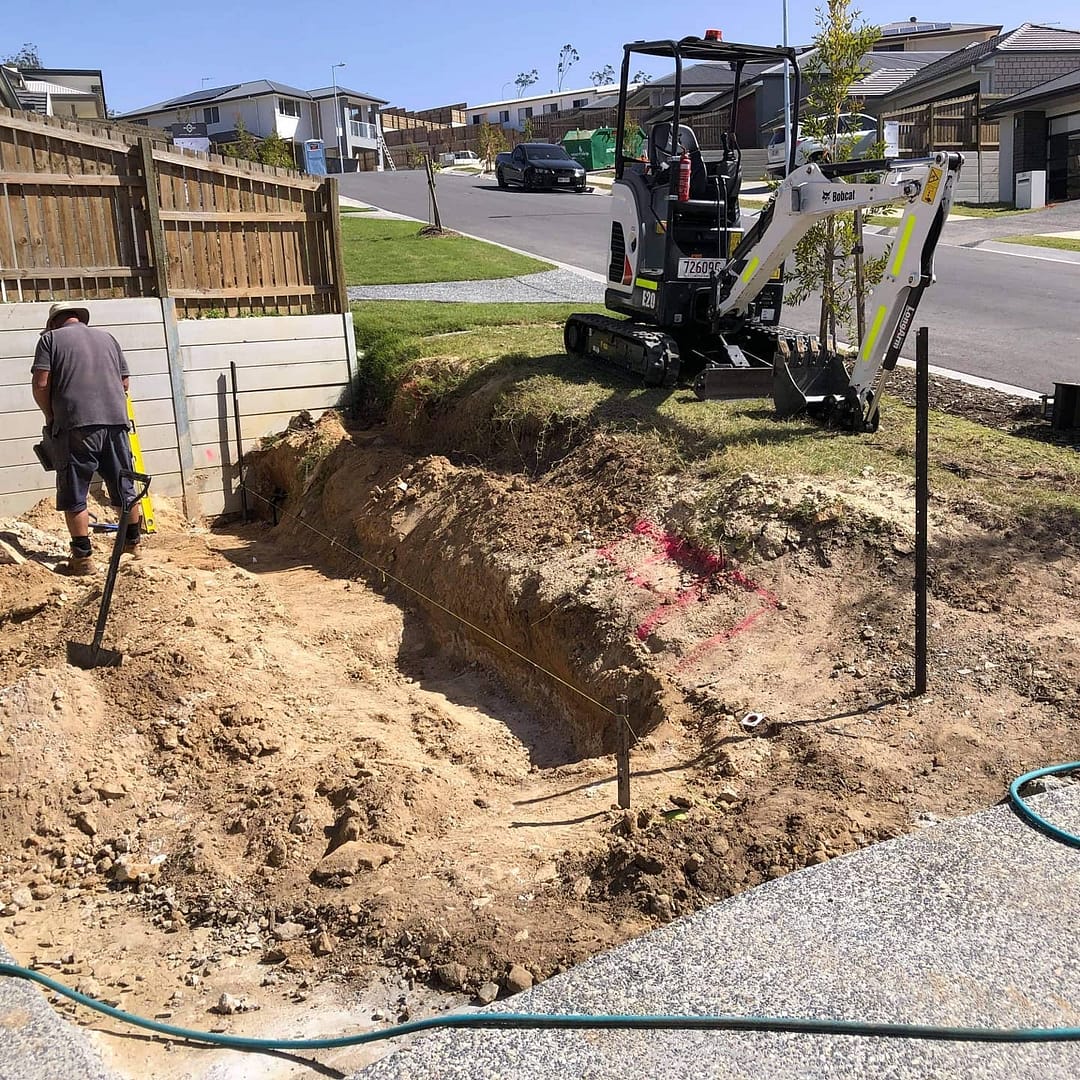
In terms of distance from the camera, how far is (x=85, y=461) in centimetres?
856

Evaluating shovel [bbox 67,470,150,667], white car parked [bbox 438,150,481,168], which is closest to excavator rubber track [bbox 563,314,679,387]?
shovel [bbox 67,470,150,667]

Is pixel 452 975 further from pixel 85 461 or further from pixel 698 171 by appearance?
pixel 698 171

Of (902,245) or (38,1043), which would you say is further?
(902,245)

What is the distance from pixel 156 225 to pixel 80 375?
2.66m

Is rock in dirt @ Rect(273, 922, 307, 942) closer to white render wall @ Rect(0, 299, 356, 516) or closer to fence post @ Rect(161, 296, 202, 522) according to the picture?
white render wall @ Rect(0, 299, 356, 516)

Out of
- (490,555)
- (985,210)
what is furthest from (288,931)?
(985,210)

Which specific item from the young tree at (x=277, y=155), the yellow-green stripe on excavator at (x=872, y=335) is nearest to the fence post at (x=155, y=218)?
the yellow-green stripe on excavator at (x=872, y=335)

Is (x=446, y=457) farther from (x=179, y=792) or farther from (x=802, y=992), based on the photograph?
(x=802, y=992)

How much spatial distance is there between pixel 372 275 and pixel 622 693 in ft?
44.5

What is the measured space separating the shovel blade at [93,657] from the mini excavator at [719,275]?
5.33m

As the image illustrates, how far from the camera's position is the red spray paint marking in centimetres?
651

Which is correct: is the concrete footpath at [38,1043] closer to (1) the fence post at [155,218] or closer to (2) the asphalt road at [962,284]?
(1) the fence post at [155,218]

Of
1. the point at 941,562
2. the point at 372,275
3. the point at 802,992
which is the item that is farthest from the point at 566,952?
the point at 372,275

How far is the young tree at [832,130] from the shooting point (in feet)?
34.0
